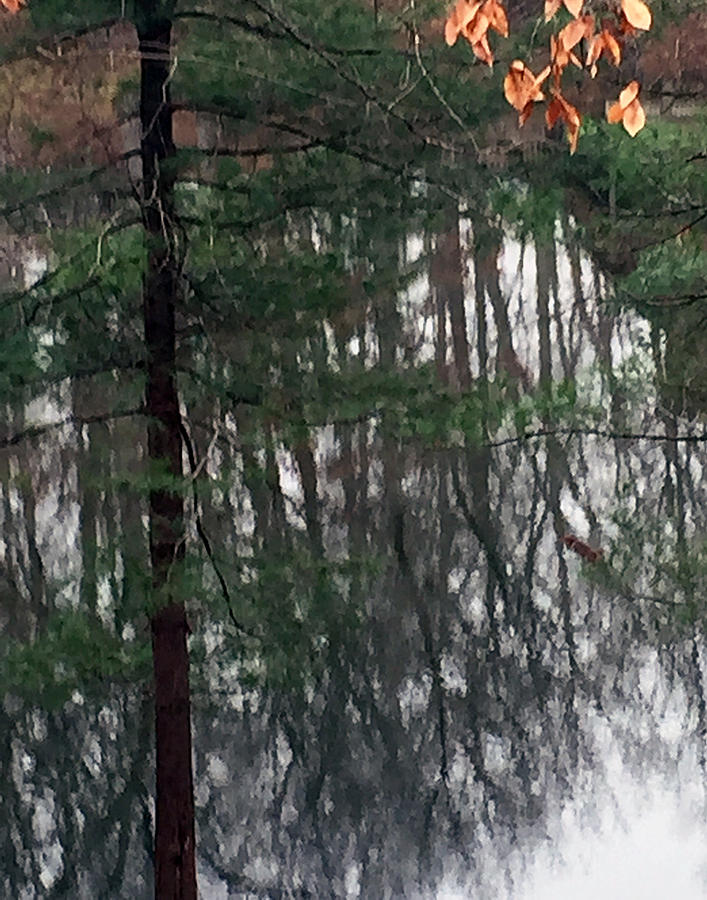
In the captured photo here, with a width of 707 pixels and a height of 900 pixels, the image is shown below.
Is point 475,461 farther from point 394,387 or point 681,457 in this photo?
point 394,387

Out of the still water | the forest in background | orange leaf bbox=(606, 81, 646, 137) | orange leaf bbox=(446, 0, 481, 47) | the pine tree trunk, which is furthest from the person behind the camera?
the still water

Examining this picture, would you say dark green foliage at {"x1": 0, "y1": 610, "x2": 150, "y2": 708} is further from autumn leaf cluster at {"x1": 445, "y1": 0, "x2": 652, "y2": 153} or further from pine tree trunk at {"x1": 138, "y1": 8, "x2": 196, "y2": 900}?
autumn leaf cluster at {"x1": 445, "y1": 0, "x2": 652, "y2": 153}

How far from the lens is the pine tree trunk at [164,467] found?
338cm

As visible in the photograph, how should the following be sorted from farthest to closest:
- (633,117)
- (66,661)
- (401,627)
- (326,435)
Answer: (401,627)
(326,435)
(66,661)
(633,117)

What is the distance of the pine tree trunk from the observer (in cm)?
338

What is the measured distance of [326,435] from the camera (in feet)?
19.5

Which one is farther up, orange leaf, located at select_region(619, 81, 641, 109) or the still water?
orange leaf, located at select_region(619, 81, 641, 109)

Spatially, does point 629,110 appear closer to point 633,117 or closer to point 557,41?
point 633,117

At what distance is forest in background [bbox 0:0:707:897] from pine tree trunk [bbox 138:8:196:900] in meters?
0.02

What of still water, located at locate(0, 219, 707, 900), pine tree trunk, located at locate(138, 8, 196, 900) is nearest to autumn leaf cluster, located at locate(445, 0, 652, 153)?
pine tree trunk, located at locate(138, 8, 196, 900)

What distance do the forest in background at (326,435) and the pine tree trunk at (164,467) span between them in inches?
0.7

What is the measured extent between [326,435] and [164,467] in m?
2.56

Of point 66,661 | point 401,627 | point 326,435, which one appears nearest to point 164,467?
point 66,661

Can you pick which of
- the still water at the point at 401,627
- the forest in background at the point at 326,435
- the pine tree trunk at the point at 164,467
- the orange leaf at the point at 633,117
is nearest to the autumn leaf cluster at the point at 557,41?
the orange leaf at the point at 633,117
